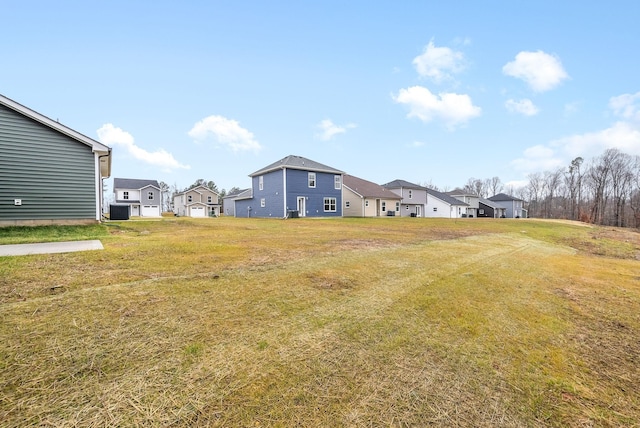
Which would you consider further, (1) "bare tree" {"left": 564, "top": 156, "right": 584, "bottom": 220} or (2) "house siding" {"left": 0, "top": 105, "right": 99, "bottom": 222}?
(1) "bare tree" {"left": 564, "top": 156, "right": 584, "bottom": 220}

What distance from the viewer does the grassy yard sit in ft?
5.69

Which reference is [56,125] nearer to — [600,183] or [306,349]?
[306,349]

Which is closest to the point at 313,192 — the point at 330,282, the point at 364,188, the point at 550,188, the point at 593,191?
the point at 364,188

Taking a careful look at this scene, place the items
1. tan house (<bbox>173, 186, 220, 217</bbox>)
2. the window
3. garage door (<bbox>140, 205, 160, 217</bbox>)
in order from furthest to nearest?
tan house (<bbox>173, 186, 220, 217</bbox>) → garage door (<bbox>140, 205, 160, 217</bbox>) → the window

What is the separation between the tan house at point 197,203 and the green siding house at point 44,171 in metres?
37.4

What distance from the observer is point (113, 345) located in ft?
7.74

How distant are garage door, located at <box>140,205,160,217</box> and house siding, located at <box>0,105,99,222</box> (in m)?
36.6

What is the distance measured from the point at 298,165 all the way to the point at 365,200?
10759 millimetres

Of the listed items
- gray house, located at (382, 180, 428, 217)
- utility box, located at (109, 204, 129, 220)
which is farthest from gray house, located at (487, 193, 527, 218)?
utility box, located at (109, 204, 129, 220)

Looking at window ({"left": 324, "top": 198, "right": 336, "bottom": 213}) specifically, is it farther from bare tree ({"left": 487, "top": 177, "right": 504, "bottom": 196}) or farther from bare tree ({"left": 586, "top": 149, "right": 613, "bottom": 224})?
bare tree ({"left": 487, "top": 177, "right": 504, "bottom": 196})

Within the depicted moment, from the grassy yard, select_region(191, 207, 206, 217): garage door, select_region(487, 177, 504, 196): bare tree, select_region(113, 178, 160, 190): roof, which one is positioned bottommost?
the grassy yard

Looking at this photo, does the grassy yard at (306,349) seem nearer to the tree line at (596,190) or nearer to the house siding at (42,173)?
the house siding at (42,173)

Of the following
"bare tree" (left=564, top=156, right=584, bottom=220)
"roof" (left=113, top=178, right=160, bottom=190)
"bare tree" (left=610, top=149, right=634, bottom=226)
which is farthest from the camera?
"bare tree" (left=564, top=156, right=584, bottom=220)

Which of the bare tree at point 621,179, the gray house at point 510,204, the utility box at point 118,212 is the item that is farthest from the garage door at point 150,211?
the bare tree at point 621,179
